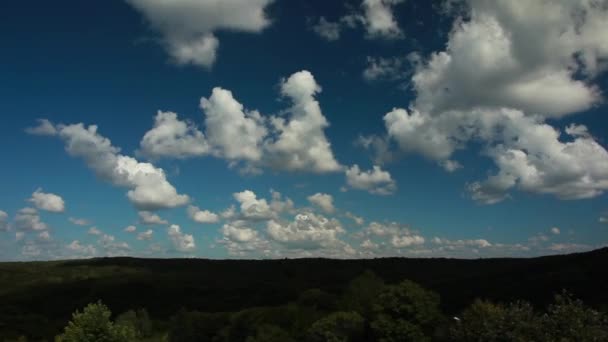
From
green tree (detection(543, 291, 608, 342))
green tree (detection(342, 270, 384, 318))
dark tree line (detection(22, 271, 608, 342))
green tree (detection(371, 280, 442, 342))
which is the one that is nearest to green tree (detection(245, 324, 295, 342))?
dark tree line (detection(22, 271, 608, 342))

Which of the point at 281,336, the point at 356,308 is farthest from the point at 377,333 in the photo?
the point at 281,336

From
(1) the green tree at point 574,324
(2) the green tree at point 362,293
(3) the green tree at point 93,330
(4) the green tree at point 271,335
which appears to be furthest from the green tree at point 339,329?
(3) the green tree at point 93,330

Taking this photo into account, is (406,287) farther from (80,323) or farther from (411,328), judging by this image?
(80,323)

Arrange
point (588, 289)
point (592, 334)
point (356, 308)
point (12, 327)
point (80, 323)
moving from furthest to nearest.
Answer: point (588, 289) < point (12, 327) < point (356, 308) < point (80, 323) < point (592, 334)

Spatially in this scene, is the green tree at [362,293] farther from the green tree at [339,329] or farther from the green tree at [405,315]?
the green tree at [405,315]

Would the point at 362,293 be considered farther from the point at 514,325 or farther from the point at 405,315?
the point at 514,325

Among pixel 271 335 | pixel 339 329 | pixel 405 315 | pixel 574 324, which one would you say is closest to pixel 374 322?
pixel 405 315

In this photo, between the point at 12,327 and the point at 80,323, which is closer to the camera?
the point at 80,323

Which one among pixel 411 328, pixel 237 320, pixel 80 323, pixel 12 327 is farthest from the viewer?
pixel 12 327
